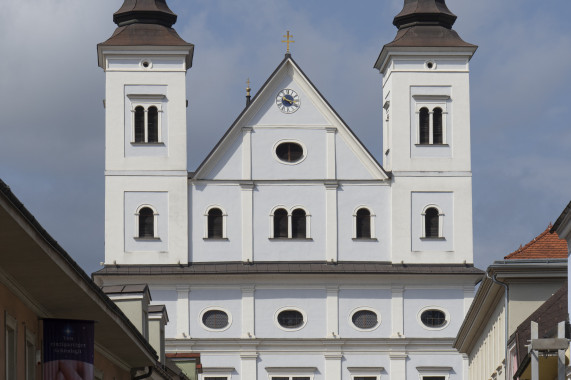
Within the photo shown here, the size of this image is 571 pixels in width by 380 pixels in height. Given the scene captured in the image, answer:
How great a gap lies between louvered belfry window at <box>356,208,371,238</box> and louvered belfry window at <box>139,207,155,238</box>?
756cm

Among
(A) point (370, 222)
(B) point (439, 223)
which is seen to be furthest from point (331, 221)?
(B) point (439, 223)

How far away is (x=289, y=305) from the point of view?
6338 centimetres

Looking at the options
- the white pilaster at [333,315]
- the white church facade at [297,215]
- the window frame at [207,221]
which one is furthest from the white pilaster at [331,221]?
the window frame at [207,221]

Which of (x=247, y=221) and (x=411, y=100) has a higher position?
(x=411, y=100)

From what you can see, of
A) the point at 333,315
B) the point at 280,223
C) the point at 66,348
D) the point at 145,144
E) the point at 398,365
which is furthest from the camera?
the point at 280,223

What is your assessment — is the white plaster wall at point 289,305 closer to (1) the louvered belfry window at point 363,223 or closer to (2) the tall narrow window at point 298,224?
(2) the tall narrow window at point 298,224

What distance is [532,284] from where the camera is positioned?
105ft

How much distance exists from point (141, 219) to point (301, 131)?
6776 mm

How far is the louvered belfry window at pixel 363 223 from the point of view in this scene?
64.8 m

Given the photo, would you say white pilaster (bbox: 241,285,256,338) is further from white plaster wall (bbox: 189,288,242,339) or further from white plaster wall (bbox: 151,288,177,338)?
white plaster wall (bbox: 151,288,177,338)

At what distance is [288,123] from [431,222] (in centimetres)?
643

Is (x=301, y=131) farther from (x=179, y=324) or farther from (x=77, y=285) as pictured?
(x=77, y=285)

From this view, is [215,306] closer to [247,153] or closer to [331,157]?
[247,153]

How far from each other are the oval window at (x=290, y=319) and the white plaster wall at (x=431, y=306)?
3.83m
